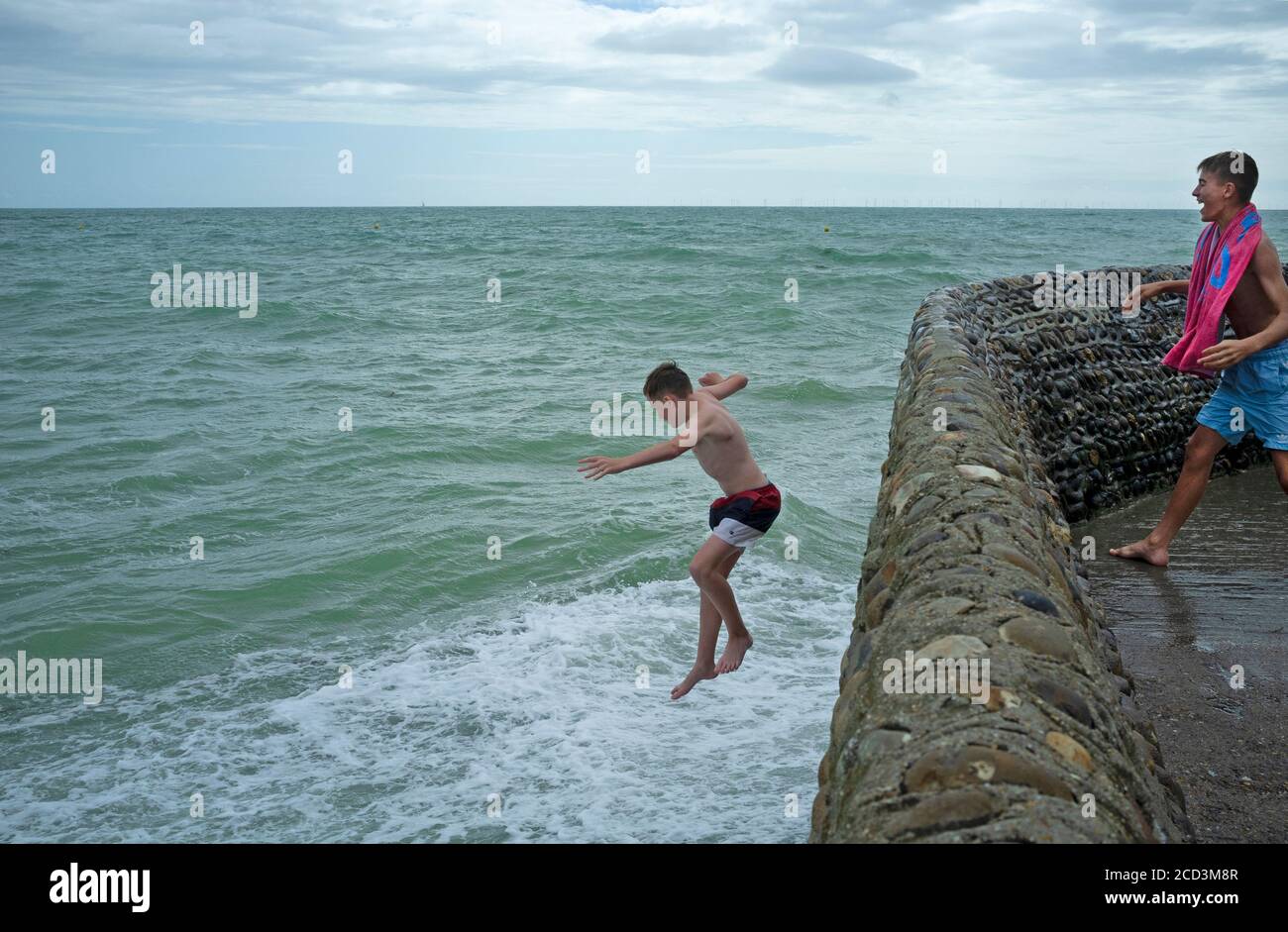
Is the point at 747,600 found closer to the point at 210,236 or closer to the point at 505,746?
the point at 505,746

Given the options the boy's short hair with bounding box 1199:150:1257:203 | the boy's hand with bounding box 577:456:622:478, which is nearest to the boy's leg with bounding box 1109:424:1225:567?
the boy's short hair with bounding box 1199:150:1257:203

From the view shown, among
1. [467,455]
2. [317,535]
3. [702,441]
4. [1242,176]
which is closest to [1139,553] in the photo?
[1242,176]

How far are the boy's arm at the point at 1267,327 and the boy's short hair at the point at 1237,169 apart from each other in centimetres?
28

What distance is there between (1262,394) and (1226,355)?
55 cm

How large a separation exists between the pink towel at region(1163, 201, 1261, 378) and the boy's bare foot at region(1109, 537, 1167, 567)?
1177mm

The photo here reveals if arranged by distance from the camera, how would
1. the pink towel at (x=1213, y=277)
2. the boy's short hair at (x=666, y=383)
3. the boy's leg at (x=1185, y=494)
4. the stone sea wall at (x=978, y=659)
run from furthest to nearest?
the boy's leg at (x=1185, y=494) < the pink towel at (x=1213, y=277) < the boy's short hair at (x=666, y=383) < the stone sea wall at (x=978, y=659)

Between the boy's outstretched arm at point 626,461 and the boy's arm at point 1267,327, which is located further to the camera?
the boy's arm at point 1267,327

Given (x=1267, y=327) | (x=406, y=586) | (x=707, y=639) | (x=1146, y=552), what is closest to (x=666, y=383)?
(x=707, y=639)

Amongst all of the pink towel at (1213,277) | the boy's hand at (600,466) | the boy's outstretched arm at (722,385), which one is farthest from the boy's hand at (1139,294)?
the boy's hand at (600,466)

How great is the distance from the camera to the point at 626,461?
14.0 ft

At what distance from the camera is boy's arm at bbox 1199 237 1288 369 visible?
17.2 feet

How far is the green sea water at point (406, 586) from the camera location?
5258 mm

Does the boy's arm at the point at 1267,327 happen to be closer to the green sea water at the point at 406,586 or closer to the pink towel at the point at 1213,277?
the pink towel at the point at 1213,277

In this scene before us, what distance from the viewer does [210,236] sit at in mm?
60219
